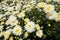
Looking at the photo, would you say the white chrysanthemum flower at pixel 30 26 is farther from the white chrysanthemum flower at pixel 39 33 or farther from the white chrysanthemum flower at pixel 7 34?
the white chrysanthemum flower at pixel 7 34

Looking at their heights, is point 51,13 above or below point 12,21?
above

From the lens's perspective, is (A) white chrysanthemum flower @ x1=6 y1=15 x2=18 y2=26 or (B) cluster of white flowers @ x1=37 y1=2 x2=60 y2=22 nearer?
(B) cluster of white flowers @ x1=37 y1=2 x2=60 y2=22

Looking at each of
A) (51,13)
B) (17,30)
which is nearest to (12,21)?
(17,30)

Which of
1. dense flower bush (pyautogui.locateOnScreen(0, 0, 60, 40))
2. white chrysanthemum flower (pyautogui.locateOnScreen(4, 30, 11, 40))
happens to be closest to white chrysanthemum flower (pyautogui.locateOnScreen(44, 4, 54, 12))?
dense flower bush (pyautogui.locateOnScreen(0, 0, 60, 40))

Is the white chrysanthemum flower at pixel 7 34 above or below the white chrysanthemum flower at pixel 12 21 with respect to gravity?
Result: below

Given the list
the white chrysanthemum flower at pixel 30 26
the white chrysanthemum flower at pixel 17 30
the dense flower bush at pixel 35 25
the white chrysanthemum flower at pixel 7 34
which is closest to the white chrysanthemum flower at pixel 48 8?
the dense flower bush at pixel 35 25

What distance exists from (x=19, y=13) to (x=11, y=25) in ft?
0.96

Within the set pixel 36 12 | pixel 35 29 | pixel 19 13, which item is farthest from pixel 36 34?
pixel 19 13

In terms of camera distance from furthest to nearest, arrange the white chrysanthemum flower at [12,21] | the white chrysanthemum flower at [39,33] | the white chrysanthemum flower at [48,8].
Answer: the white chrysanthemum flower at [12,21], the white chrysanthemum flower at [48,8], the white chrysanthemum flower at [39,33]

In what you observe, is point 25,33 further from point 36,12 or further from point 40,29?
point 36,12

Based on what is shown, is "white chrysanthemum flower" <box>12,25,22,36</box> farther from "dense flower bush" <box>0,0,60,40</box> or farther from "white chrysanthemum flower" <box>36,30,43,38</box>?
"white chrysanthemum flower" <box>36,30,43,38</box>

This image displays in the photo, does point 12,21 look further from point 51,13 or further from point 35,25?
point 51,13

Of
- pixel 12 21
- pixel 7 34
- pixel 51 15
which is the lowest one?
pixel 7 34

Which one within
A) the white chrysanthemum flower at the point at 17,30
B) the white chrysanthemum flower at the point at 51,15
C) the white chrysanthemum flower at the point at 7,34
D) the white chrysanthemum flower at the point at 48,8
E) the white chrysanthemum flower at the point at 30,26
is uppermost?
the white chrysanthemum flower at the point at 48,8
